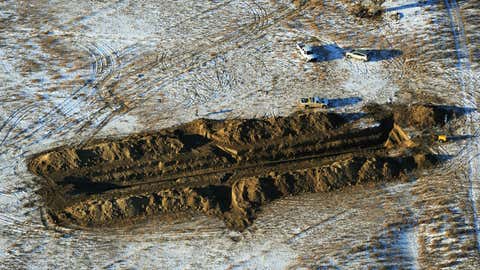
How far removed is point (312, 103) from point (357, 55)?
5891mm

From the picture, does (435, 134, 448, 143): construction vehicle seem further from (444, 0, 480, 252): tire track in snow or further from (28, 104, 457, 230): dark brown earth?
(444, 0, 480, 252): tire track in snow

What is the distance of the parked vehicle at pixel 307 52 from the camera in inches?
1458

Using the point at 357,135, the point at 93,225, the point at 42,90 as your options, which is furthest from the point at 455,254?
the point at 42,90

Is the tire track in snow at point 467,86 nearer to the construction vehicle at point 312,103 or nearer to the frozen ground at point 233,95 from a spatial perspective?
the frozen ground at point 233,95

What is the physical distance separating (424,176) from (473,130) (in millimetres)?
4743

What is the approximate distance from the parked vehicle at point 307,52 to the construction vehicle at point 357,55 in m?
2.05

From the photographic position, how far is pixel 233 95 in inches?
1372

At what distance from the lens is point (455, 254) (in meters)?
26.4

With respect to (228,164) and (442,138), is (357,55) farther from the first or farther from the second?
(228,164)

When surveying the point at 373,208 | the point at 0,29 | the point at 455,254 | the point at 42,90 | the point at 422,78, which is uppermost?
the point at 0,29

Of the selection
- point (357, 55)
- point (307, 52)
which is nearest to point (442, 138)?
point (357, 55)

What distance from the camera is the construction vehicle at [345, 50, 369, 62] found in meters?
36.9

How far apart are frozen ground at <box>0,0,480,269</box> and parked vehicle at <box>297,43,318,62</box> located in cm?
45

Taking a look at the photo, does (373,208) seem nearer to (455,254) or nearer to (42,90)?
(455,254)
